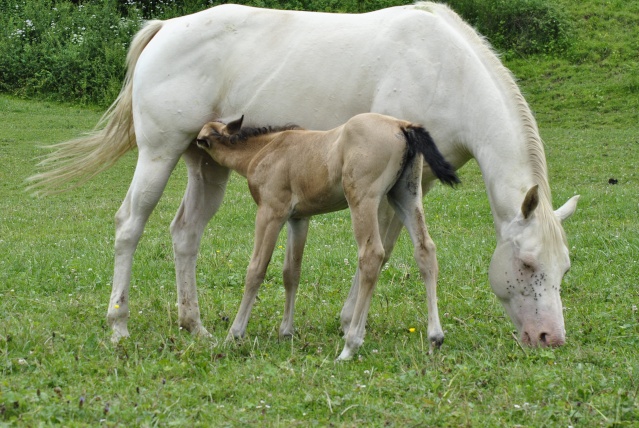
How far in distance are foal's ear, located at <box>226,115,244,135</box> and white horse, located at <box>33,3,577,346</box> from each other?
31 centimetres

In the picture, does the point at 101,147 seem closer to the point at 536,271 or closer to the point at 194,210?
the point at 194,210

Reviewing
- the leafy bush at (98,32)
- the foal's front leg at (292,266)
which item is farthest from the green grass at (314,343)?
the leafy bush at (98,32)

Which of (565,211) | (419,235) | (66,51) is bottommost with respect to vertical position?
(66,51)

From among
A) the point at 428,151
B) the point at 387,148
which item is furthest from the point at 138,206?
the point at 428,151

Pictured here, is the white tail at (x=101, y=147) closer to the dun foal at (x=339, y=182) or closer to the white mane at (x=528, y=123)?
the dun foal at (x=339, y=182)

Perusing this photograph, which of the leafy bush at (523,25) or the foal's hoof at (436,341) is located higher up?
the foal's hoof at (436,341)

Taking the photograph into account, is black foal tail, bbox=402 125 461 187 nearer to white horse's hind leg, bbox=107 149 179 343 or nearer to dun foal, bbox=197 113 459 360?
dun foal, bbox=197 113 459 360

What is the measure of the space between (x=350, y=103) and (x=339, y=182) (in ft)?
2.56

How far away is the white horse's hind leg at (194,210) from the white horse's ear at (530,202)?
2.47 metres

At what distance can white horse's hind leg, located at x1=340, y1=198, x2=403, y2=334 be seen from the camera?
5.84 metres

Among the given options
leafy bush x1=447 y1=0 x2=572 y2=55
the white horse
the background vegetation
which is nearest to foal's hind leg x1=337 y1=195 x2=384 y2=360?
the background vegetation

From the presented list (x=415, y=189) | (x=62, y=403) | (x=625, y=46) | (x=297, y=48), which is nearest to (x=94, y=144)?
(x=297, y=48)

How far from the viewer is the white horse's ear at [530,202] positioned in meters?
5.14

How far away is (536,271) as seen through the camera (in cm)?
534
